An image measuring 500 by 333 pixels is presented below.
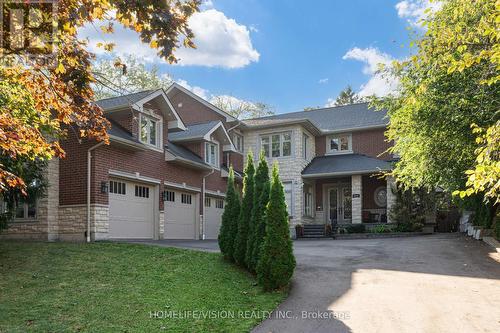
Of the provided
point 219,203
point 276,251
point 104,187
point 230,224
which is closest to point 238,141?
point 219,203

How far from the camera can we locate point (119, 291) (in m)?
8.06

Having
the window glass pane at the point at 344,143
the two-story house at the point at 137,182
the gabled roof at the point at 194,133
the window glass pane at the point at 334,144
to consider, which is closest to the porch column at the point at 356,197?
the window glass pane at the point at 344,143

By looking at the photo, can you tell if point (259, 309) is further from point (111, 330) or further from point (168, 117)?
point (168, 117)

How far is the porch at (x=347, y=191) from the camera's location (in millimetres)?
23250

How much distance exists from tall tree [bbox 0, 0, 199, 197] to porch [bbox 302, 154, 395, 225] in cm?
1703

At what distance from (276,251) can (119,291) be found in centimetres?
288

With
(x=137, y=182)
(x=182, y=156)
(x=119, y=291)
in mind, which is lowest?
(x=119, y=291)

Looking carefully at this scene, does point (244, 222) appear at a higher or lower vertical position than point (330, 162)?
lower

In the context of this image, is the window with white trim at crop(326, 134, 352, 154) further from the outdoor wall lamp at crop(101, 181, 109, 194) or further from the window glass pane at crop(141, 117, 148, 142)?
the outdoor wall lamp at crop(101, 181, 109, 194)

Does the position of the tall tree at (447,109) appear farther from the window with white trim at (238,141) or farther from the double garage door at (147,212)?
the window with white trim at (238,141)

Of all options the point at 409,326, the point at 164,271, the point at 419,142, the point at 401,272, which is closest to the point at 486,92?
the point at 419,142

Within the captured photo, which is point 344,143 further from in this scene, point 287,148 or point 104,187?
point 104,187

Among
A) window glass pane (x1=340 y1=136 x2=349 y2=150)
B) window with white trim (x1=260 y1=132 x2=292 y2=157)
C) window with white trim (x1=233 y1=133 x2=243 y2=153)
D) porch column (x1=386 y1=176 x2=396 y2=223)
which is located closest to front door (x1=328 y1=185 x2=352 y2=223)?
window glass pane (x1=340 y1=136 x2=349 y2=150)

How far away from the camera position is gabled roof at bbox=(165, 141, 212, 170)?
1766 cm
